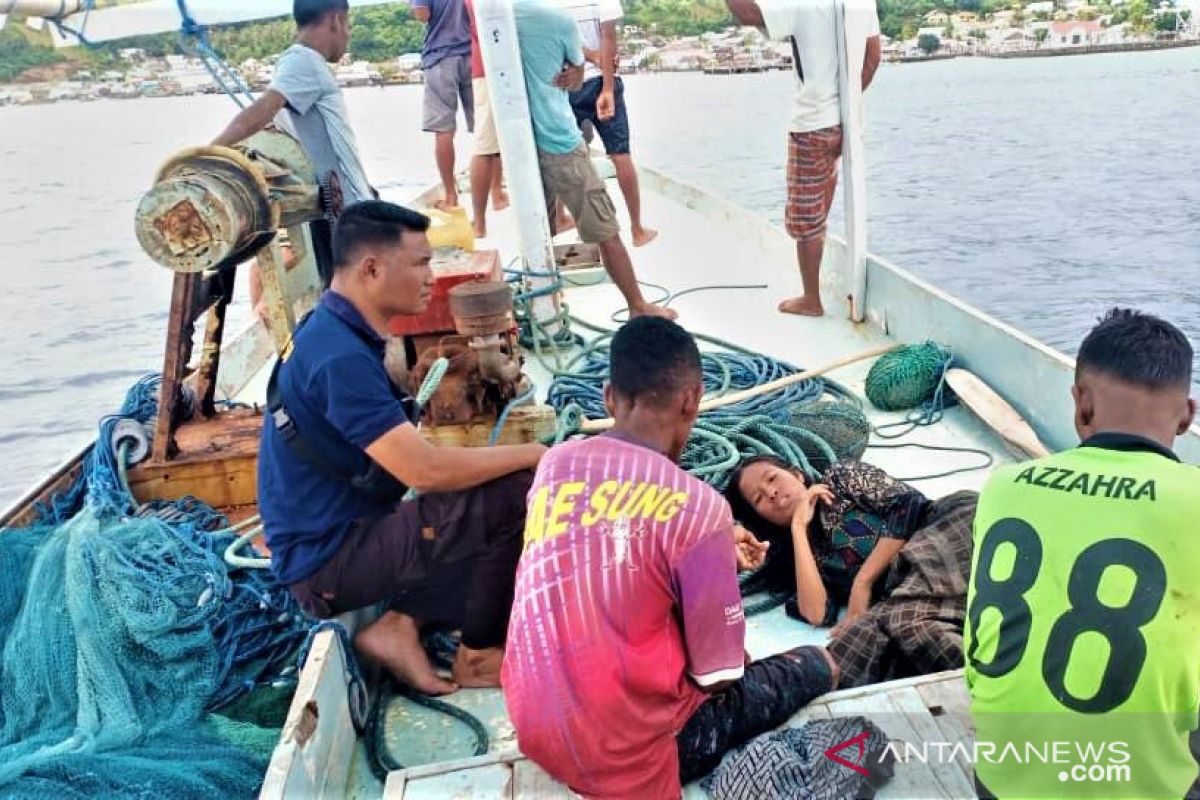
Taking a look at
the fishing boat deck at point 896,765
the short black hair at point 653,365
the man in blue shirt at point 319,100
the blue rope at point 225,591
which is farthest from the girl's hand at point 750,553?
the man in blue shirt at point 319,100

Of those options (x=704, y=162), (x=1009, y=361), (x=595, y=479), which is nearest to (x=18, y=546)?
(x=595, y=479)

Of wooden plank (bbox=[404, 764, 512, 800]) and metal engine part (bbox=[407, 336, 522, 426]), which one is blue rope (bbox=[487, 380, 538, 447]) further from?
wooden plank (bbox=[404, 764, 512, 800])

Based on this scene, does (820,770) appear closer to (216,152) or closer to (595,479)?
(595,479)

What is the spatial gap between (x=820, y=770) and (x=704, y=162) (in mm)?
18114

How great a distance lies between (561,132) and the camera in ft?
16.6

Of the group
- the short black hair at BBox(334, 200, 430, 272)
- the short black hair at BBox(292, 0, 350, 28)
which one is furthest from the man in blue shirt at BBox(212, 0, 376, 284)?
the short black hair at BBox(334, 200, 430, 272)

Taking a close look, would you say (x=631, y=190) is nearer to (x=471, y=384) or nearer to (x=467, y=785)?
(x=471, y=384)

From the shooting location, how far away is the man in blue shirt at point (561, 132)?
5008 millimetres

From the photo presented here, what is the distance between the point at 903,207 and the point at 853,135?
11.3 metres

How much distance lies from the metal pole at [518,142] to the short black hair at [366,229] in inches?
98.8

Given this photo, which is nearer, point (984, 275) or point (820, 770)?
point (820, 770)

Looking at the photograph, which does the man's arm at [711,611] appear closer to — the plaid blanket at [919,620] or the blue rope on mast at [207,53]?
the plaid blanket at [919,620]

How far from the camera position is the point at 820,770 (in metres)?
1.83

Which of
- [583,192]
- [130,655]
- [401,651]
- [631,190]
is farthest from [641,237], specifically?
[130,655]
